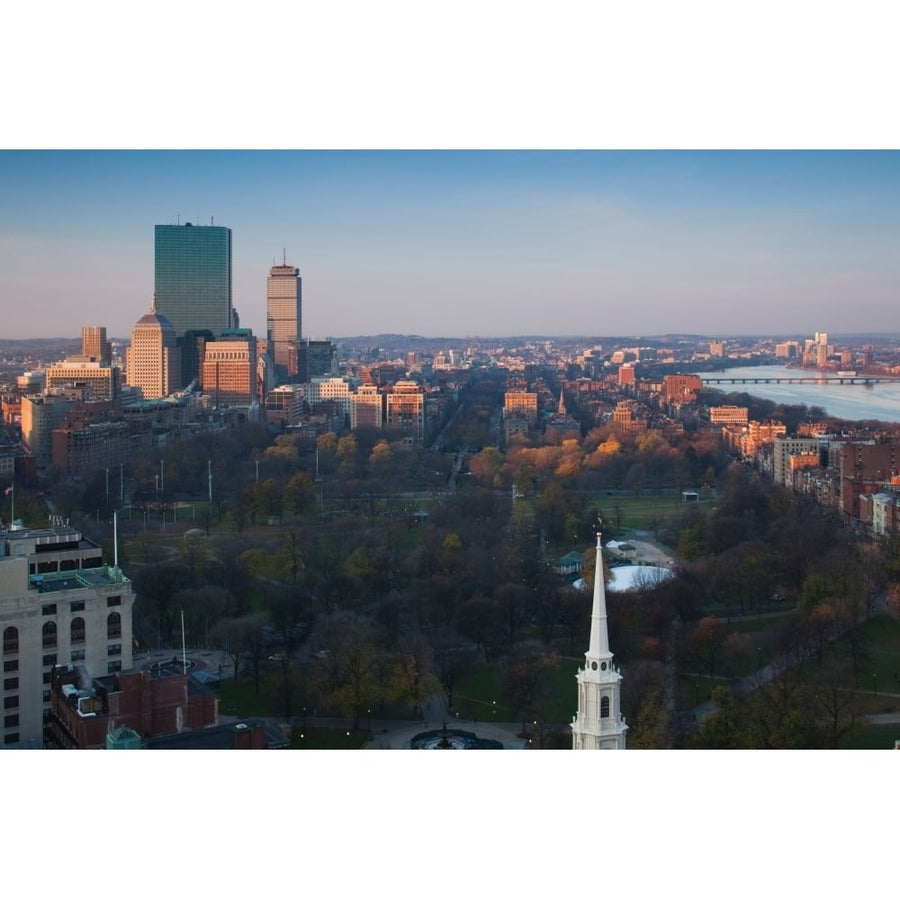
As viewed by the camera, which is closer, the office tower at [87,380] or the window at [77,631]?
the window at [77,631]

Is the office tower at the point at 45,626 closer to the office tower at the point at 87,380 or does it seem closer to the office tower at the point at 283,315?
the office tower at the point at 283,315

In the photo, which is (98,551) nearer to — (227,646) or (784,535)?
(227,646)

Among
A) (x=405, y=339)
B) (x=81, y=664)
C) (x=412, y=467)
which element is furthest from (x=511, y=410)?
(x=81, y=664)

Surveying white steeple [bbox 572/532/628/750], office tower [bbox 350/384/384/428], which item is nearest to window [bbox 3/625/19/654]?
white steeple [bbox 572/532/628/750]

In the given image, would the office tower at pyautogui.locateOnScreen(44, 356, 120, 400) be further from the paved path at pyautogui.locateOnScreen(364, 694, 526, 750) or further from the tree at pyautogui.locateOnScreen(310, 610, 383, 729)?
the paved path at pyautogui.locateOnScreen(364, 694, 526, 750)

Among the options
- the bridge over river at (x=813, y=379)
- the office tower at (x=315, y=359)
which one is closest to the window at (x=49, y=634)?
the bridge over river at (x=813, y=379)

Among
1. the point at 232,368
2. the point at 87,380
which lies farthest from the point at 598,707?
the point at 232,368

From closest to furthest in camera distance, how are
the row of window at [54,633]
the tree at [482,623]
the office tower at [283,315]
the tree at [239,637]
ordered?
the row of window at [54,633], the tree at [239,637], the tree at [482,623], the office tower at [283,315]
